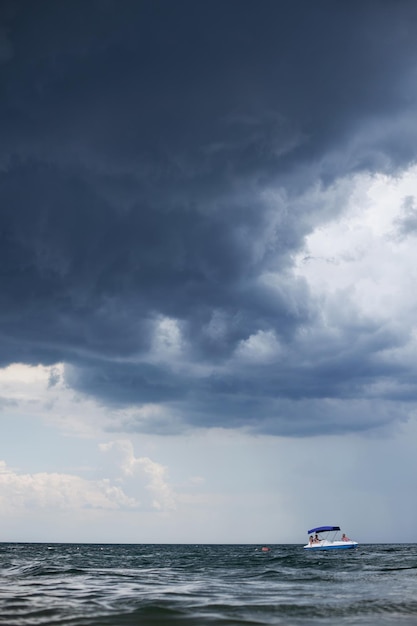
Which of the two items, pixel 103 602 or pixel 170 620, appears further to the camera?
pixel 103 602

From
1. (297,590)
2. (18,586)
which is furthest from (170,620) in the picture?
(18,586)

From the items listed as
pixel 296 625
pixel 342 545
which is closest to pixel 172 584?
pixel 296 625

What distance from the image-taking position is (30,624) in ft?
68.9

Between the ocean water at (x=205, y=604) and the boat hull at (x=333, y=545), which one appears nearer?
the ocean water at (x=205, y=604)

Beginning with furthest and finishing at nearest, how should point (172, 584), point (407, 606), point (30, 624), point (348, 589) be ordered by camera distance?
point (172, 584)
point (348, 589)
point (407, 606)
point (30, 624)

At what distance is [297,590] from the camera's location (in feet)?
125

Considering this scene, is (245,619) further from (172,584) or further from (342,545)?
(342,545)

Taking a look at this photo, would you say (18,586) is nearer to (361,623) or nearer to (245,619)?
(245,619)

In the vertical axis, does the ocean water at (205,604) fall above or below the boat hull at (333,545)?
below

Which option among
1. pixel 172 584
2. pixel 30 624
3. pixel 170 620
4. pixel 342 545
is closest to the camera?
pixel 30 624

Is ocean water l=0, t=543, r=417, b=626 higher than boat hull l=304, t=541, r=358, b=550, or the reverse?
boat hull l=304, t=541, r=358, b=550

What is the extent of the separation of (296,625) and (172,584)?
2281 centimetres

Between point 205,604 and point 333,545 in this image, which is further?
point 333,545

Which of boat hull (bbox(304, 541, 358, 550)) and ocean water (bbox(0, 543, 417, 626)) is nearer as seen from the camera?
ocean water (bbox(0, 543, 417, 626))
